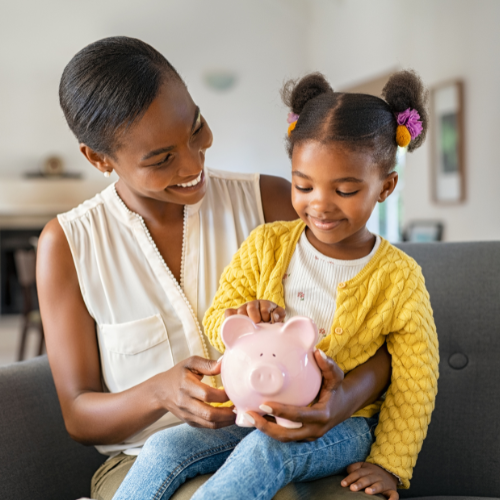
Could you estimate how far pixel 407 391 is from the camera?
116cm

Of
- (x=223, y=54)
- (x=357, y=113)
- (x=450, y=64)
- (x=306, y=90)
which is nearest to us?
(x=357, y=113)

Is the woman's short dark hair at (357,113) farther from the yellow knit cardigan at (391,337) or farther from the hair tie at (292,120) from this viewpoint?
the yellow knit cardigan at (391,337)

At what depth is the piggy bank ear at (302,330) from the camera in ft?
3.08

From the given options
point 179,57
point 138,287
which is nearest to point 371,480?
point 138,287

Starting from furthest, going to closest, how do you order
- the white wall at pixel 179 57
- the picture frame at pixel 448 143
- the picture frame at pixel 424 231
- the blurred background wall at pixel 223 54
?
the white wall at pixel 179 57 < the blurred background wall at pixel 223 54 < the picture frame at pixel 424 231 < the picture frame at pixel 448 143

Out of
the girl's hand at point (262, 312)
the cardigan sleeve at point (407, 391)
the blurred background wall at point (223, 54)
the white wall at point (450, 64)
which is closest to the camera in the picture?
the girl's hand at point (262, 312)

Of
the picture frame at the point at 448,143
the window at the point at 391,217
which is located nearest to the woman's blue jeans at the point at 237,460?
the picture frame at the point at 448,143

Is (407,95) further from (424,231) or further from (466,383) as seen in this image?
(424,231)

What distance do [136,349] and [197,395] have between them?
1.31ft

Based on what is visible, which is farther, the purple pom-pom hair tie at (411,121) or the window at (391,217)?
the window at (391,217)

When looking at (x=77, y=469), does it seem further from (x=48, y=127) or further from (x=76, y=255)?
(x=48, y=127)

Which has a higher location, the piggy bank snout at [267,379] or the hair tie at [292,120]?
the hair tie at [292,120]

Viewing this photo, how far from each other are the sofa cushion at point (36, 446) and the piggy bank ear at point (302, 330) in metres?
0.80

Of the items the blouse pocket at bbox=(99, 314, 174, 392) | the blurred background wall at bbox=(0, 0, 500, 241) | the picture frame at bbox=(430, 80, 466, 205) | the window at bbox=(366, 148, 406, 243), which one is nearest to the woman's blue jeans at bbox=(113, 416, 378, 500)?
the blouse pocket at bbox=(99, 314, 174, 392)
